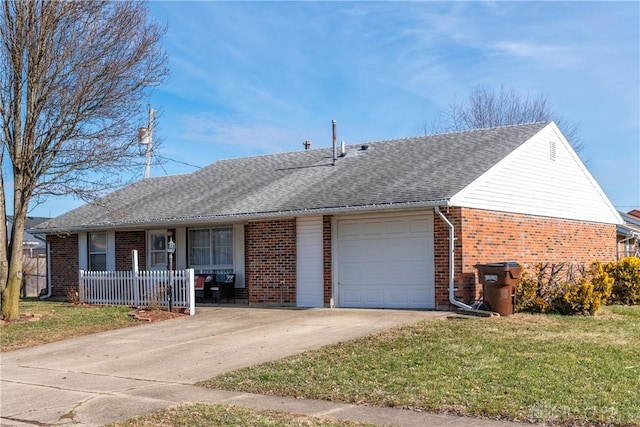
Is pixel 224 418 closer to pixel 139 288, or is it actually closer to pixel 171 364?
pixel 171 364

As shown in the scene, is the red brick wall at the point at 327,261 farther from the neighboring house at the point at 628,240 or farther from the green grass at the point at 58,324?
the neighboring house at the point at 628,240

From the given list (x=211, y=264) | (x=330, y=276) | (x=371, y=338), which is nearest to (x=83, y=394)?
(x=371, y=338)

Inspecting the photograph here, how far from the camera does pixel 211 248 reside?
20.6 m

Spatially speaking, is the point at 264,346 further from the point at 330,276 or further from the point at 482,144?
the point at 482,144

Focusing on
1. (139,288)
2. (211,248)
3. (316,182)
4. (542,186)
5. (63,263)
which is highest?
(316,182)

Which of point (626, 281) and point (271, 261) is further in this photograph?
point (626, 281)

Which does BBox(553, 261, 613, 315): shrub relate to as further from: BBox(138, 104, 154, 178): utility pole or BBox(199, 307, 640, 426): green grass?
BBox(138, 104, 154, 178): utility pole

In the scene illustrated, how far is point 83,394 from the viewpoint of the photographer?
927 cm

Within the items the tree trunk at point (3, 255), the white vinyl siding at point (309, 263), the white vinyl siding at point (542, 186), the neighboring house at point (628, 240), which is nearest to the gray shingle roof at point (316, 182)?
the white vinyl siding at point (542, 186)

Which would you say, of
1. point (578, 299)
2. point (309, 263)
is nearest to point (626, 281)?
point (578, 299)

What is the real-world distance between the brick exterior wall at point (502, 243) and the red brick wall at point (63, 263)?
43.9ft

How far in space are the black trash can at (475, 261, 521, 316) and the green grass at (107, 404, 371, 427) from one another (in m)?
7.74

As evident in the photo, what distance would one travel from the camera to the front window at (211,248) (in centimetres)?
2020

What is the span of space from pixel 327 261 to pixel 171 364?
667 cm
